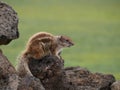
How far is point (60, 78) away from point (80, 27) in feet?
93.5

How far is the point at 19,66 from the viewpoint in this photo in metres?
10.9

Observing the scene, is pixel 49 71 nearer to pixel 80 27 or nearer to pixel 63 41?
pixel 63 41

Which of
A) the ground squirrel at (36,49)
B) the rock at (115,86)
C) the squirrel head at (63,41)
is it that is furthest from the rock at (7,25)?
the squirrel head at (63,41)

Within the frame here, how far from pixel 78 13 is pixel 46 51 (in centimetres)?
3294

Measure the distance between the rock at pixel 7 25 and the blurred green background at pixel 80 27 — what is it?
1236cm

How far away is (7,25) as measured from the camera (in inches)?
399

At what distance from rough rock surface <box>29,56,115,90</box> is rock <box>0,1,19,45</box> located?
711 millimetres

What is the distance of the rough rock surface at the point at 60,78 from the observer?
10.6m

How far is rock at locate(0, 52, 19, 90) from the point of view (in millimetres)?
9458

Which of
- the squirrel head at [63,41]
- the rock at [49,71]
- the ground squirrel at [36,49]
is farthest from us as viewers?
the squirrel head at [63,41]

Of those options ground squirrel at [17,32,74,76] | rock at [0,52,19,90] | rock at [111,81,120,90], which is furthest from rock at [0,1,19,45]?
rock at [111,81,120,90]

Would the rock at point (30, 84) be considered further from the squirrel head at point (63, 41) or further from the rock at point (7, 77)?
the squirrel head at point (63, 41)

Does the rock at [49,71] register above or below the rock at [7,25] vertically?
below

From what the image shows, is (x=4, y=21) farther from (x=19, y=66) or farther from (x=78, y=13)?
(x=78, y=13)
